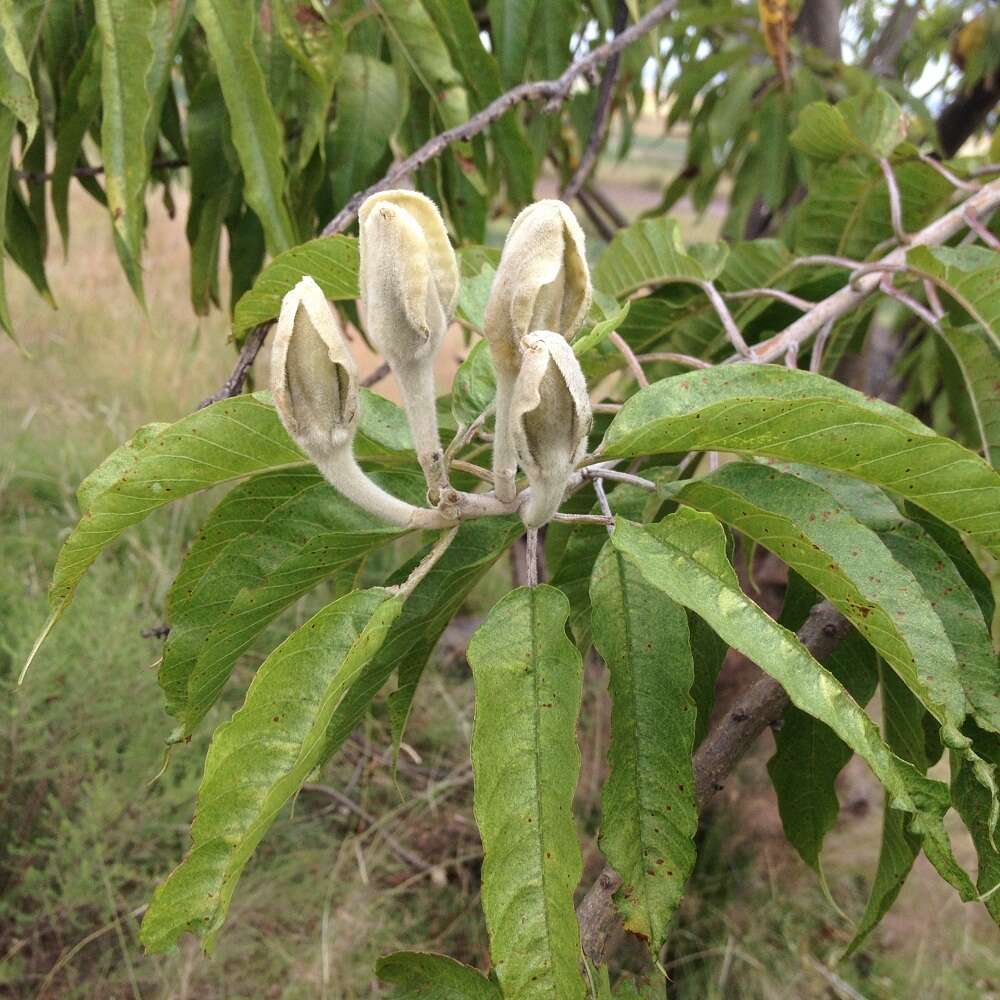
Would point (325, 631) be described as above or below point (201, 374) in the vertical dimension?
above

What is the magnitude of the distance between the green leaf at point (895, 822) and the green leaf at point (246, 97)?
2.34 feet

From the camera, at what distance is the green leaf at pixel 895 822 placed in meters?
0.70

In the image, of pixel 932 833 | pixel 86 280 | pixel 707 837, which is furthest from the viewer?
pixel 86 280

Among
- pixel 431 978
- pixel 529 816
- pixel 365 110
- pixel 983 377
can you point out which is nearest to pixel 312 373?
pixel 529 816

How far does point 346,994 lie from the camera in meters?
2.22

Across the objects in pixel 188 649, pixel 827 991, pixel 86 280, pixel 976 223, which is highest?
pixel 976 223

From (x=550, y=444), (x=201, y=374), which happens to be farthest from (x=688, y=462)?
(x=201, y=374)

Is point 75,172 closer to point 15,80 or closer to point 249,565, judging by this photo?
point 15,80

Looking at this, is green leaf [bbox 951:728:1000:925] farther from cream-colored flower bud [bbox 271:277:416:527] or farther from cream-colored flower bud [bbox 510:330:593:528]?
cream-colored flower bud [bbox 271:277:416:527]

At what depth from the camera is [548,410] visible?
0.49m

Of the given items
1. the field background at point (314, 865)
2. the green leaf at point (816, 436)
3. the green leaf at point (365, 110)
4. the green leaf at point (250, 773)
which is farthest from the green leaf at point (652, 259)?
the field background at point (314, 865)

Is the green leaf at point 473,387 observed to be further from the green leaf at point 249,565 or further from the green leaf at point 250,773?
the green leaf at point 250,773

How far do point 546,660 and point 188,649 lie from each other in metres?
0.31

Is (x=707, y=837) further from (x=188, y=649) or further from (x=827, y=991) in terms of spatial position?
(x=188, y=649)
